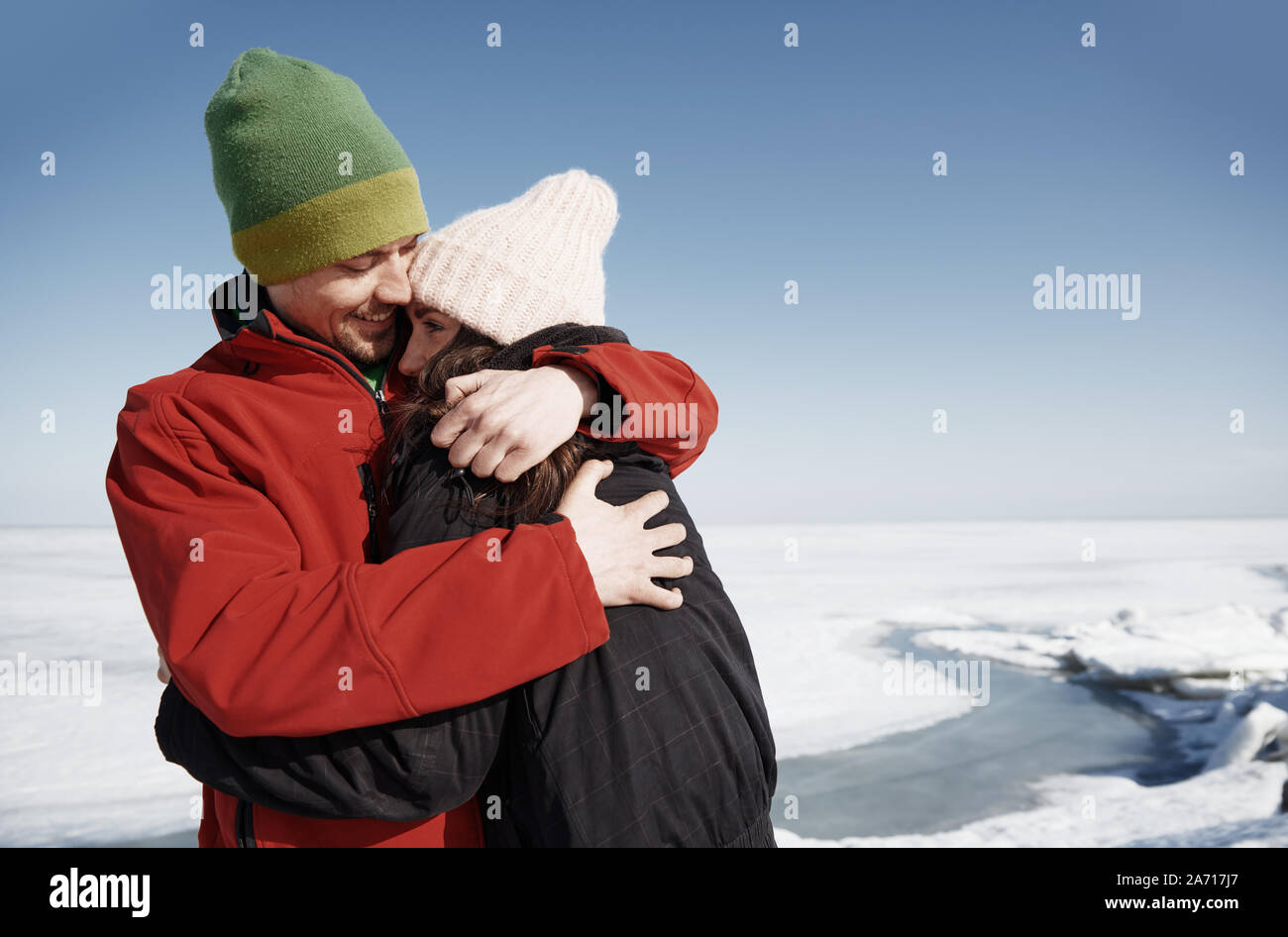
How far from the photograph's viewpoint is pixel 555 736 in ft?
3.63

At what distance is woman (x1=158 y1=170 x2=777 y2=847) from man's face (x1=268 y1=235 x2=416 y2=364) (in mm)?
219

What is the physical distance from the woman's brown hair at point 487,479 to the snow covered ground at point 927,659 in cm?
196

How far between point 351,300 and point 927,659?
6.87 meters

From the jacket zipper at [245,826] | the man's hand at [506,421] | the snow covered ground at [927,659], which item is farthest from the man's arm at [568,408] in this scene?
the snow covered ground at [927,659]

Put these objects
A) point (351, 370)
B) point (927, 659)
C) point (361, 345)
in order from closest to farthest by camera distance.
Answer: point (351, 370) → point (361, 345) → point (927, 659)

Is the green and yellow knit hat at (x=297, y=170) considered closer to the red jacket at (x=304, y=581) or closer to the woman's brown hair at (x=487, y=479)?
the red jacket at (x=304, y=581)

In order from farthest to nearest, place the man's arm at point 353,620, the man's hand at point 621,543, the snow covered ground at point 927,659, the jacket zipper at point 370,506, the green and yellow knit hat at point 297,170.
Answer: the snow covered ground at point 927,659 < the green and yellow knit hat at point 297,170 < the jacket zipper at point 370,506 < the man's hand at point 621,543 < the man's arm at point 353,620

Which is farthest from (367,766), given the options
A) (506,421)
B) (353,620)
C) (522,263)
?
(522,263)

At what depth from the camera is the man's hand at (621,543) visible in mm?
1187

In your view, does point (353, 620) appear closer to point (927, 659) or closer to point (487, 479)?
point (487, 479)

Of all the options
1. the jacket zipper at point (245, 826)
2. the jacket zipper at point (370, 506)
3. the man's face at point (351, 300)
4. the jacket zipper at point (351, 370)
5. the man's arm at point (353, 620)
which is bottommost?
the jacket zipper at point (245, 826)

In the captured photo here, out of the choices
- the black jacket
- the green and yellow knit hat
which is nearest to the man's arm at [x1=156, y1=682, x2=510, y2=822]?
the black jacket
